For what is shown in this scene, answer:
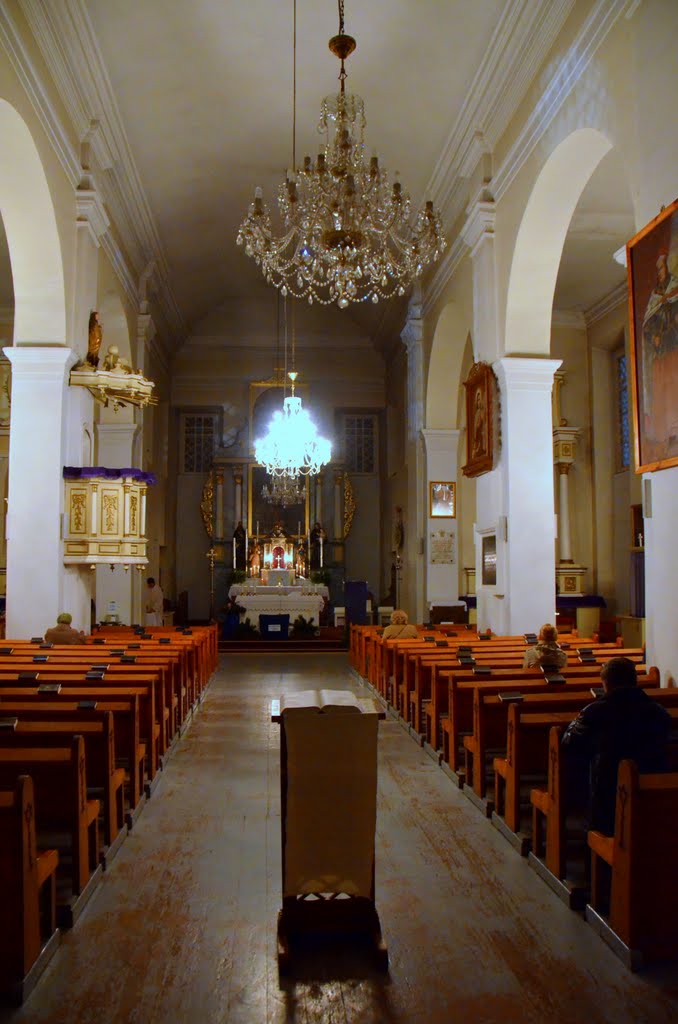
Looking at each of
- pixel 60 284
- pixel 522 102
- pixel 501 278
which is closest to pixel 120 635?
pixel 60 284

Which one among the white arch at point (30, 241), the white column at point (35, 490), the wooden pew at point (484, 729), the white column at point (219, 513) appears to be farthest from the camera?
the white column at point (219, 513)

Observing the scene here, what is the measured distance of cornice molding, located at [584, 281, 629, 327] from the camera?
45.9 ft

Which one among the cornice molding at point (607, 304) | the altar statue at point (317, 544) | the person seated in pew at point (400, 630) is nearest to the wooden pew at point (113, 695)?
the person seated in pew at point (400, 630)

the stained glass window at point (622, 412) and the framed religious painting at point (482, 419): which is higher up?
the stained glass window at point (622, 412)

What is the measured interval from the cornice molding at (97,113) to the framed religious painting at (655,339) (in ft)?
18.5

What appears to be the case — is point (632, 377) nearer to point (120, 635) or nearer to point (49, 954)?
point (49, 954)

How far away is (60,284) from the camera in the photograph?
9297 mm

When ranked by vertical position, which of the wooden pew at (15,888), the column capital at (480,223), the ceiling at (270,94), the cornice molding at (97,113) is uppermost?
the ceiling at (270,94)

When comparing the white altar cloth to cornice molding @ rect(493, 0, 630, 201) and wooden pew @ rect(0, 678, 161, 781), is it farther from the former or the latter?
wooden pew @ rect(0, 678, 161, 781)

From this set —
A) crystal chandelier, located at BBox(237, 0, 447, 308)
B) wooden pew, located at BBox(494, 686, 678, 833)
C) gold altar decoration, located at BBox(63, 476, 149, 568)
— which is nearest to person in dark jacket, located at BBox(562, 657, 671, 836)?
wooden pew, located at BBox(494, 686, 678, 833)

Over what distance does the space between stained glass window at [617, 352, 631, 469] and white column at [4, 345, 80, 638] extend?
9380mm

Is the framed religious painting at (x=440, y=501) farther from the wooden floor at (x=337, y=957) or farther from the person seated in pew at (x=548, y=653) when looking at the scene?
the wooden floor at (x=337, y=957)

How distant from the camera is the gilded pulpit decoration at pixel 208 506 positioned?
19.5m

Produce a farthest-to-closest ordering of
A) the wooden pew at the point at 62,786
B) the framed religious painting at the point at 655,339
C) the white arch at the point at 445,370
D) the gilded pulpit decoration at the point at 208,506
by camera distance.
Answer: the gilded pulpit decoration at the point at 208,506
the white arch at the point at 445,370
the framed religious painting at the point at 655,339
the wooden pew at the point at 62,786
